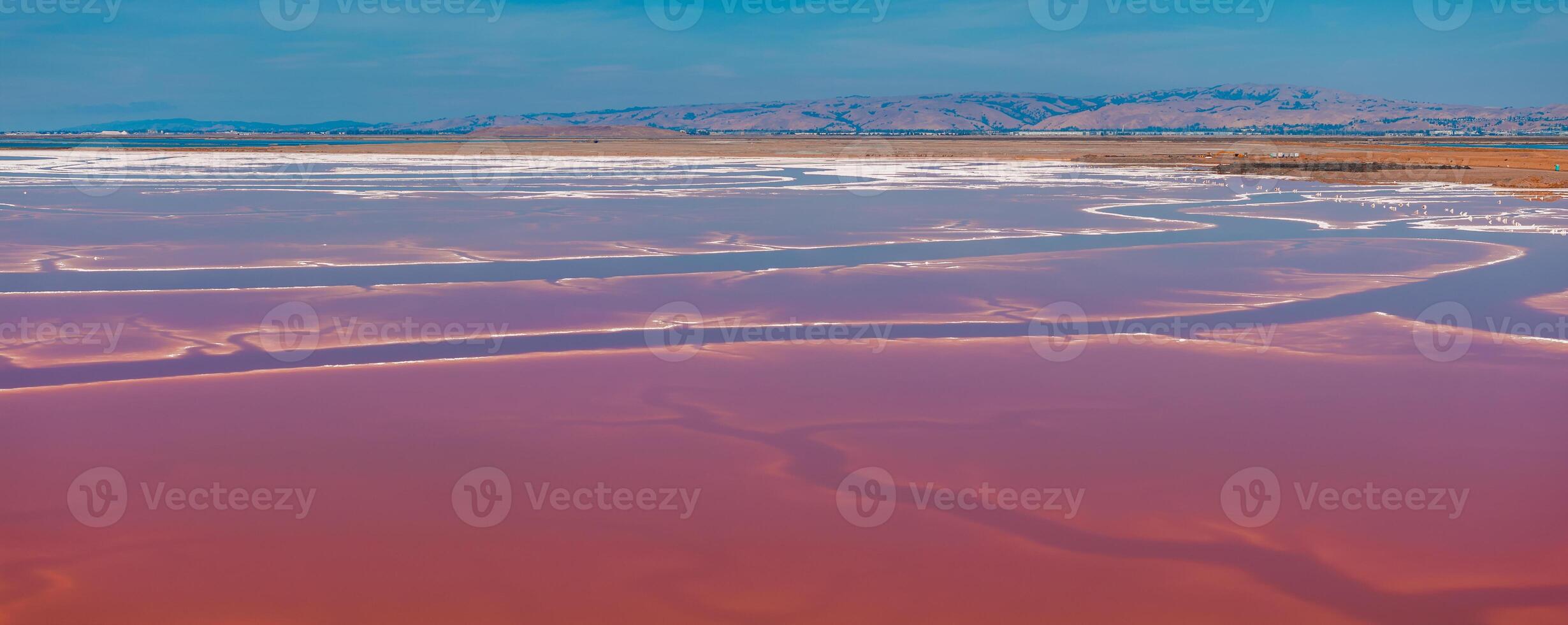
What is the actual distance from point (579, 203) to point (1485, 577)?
23.8m

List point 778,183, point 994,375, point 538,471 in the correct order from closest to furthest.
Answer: point 538,471 < point 994,375 < point 778,183

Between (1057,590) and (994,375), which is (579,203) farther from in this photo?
(1057,590)

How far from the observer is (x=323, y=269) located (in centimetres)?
1573

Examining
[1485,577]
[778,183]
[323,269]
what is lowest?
[1485,577]

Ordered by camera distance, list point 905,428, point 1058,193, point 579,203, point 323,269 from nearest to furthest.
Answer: point 905,428 < point 323,269 < point 579,203 < point 1058,193

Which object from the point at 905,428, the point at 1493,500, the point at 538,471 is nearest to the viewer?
the point at 1493,500

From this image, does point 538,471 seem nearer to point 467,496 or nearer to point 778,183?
point 467,496

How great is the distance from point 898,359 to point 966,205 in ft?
59.6

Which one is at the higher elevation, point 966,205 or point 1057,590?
point 966,205

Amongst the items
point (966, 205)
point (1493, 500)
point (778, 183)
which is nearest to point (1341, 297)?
point (1493, 500)

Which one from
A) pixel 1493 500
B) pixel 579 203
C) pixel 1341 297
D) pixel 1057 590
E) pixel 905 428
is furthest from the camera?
pixel 579 203

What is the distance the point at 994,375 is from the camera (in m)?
9.60

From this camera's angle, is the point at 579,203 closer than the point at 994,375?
No

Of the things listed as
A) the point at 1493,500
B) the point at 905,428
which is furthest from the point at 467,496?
the point at 1493,500
